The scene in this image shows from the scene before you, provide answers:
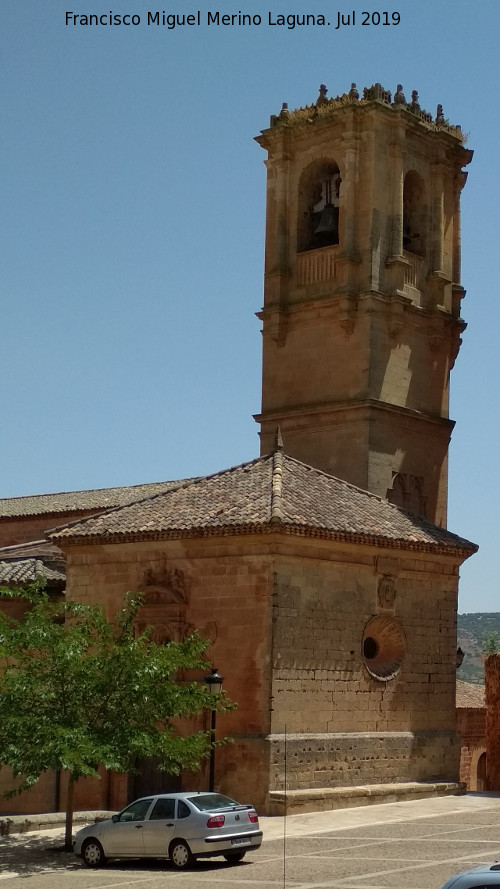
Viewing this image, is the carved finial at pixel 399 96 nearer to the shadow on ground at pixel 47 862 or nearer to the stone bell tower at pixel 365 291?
the stone bell tower at pixel 365 291

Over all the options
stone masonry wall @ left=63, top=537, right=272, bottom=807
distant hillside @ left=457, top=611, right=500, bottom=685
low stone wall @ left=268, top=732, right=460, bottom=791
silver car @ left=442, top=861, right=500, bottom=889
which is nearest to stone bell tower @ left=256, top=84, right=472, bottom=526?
low stone wall @ left=268, top=732, right=460, bottom=791

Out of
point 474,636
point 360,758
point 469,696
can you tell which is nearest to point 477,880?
point 360,758

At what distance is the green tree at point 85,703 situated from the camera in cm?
2088

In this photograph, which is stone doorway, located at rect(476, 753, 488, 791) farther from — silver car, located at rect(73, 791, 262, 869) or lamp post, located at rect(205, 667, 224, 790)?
silver car, located at rect(73, 791, 262, 869)

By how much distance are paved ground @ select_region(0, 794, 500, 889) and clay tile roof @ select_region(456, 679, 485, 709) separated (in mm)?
16692

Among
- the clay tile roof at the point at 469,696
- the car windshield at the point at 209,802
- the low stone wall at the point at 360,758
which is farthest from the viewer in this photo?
the clay tile roof at the point at 469,696

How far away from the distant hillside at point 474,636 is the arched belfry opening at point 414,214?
96.2m

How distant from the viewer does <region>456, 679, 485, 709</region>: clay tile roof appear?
41.3m

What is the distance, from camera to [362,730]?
2670 cm

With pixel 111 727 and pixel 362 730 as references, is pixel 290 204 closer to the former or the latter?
pixel 362 730

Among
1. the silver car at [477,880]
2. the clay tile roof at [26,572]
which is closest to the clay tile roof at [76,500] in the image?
the clay tile roof at [26,572]

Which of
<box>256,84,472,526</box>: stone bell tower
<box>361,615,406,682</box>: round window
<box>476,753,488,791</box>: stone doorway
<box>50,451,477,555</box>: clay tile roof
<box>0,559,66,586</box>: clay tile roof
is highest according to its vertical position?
<box>256,84,472,526</box>: stone bell tower

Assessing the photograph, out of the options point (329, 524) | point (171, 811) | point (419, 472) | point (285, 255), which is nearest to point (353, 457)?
point (419, 472)

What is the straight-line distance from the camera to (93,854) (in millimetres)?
19766
